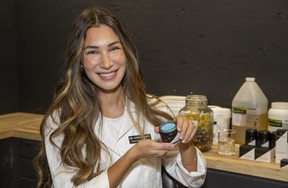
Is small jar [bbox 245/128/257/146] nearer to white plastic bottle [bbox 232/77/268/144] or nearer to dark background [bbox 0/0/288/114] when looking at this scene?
white plastic bottle [bbox 232/77/268/144]

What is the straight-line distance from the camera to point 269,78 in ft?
6.02

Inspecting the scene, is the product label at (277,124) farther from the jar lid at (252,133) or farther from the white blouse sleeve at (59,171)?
the white blouse sleeve at (59,171)

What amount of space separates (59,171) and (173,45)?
3.36ft

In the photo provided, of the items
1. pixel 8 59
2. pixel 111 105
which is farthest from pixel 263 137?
pixel 8 59

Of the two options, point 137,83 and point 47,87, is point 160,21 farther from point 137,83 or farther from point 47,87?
point 47,87

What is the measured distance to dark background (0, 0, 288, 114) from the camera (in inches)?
71.9

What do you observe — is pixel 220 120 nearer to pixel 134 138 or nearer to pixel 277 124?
pixel 277 124

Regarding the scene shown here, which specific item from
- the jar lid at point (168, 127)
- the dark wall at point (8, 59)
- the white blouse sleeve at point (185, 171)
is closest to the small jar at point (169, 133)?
the jar lid at point (168, 127)

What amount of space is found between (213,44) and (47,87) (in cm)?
129

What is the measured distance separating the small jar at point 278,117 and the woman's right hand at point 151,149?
56 cm

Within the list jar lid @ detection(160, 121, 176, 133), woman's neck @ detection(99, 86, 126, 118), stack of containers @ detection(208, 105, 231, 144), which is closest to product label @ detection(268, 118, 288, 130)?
stack of containers @ detection(208, 105, 231, 144)

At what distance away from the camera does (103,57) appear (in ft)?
4.78

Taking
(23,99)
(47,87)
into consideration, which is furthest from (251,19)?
(23,99)

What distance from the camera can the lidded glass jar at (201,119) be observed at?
1683 millimetres
